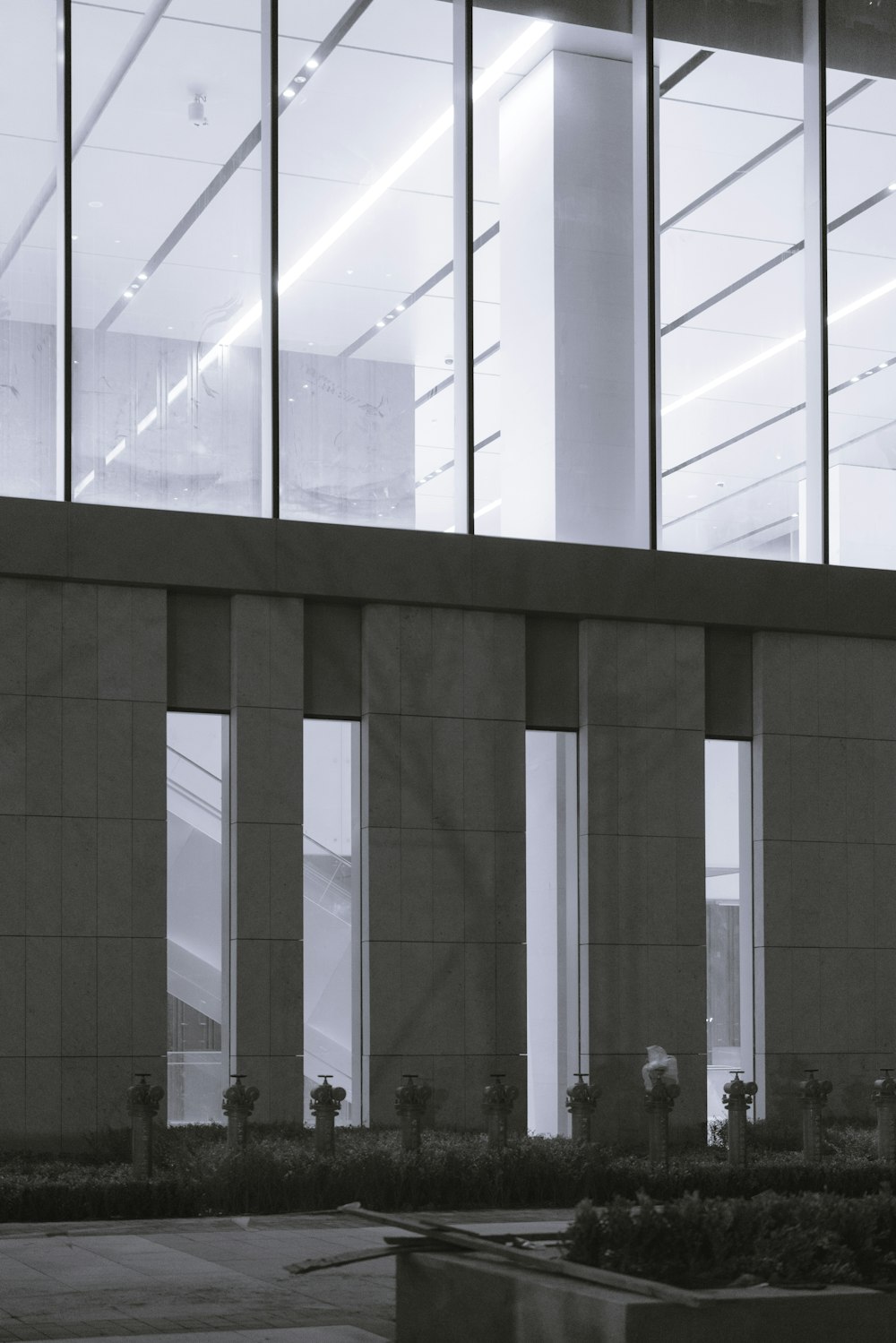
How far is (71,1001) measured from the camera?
59.7ft

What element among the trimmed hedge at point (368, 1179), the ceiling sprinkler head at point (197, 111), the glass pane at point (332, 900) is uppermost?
the ceiling sprinkler head at point (197, 111)

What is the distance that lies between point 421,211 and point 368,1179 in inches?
460

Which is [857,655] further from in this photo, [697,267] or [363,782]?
[363,782]

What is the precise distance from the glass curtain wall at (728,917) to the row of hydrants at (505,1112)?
6.92 feet

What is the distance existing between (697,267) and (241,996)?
10502 mm

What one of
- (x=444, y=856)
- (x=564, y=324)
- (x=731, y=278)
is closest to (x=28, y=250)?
(x=564, y=324)

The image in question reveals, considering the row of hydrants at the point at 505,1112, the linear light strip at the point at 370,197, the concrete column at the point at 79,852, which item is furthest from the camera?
the linear light strip at the point at 370,197

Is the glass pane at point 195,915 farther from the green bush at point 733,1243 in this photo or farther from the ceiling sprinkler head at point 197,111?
the green bush at point 733,1243

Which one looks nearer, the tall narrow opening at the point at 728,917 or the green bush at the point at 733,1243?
the green bush at the point at 733,1243

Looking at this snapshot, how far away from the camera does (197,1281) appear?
394 inches

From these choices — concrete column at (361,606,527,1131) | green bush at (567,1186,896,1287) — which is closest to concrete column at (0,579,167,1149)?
concrete column at (361,606,527,1131)

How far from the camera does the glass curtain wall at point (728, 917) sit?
2062 centimetres

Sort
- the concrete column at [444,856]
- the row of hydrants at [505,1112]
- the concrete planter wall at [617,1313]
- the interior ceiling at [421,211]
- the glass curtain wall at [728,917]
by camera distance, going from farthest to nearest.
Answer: the glass curtain wall at [728,917]
the interior ceiling at [421,211]
the concrete column at [444,856]
the row of hydrants at [505,1112]
the concrete planter wall at [617,1313]

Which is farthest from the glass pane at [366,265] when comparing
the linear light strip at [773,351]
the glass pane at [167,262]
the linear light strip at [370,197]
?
the linear light strip at [773,351]
